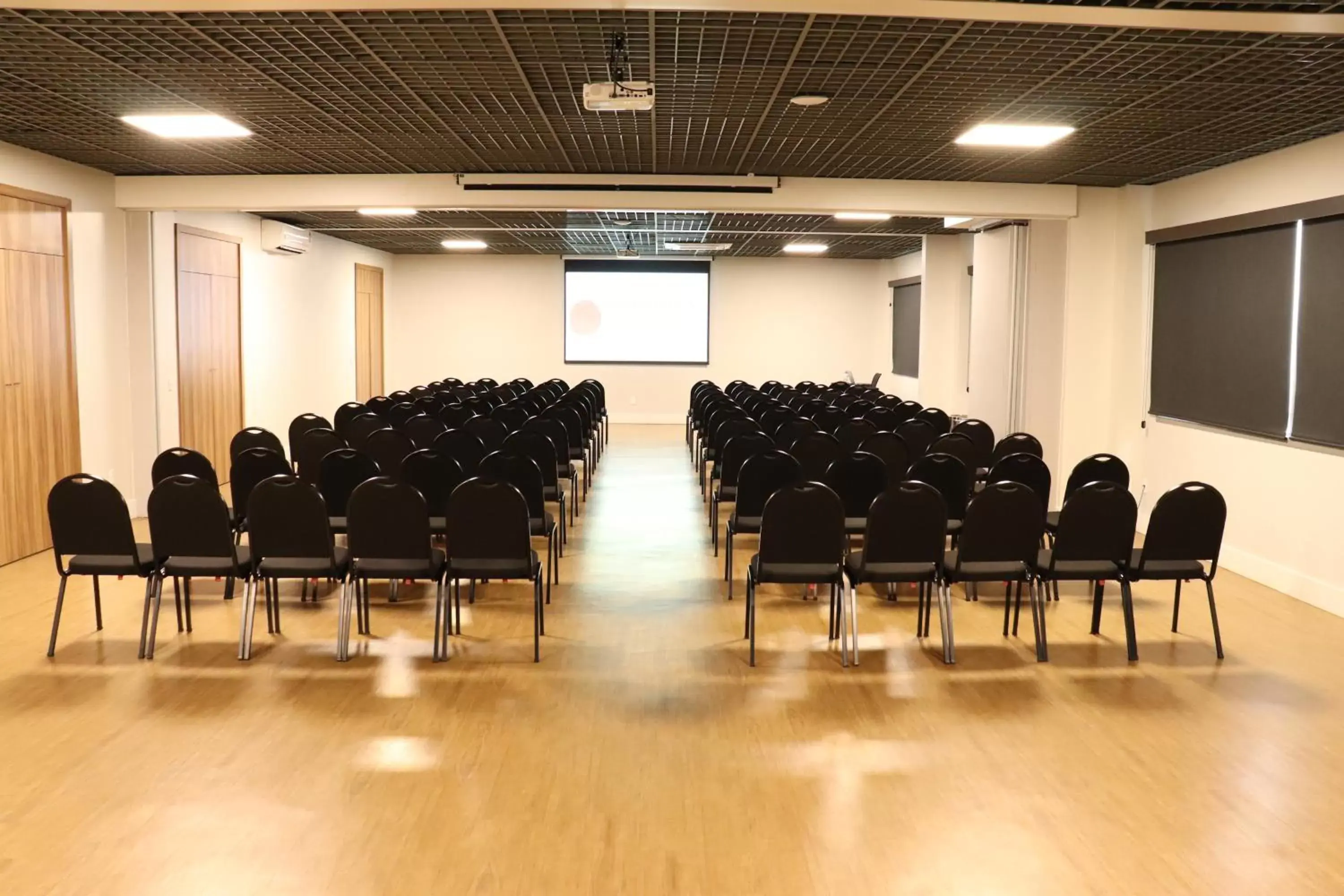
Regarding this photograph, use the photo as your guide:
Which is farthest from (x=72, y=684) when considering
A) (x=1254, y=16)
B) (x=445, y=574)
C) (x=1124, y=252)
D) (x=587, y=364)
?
(x=587, y=364)

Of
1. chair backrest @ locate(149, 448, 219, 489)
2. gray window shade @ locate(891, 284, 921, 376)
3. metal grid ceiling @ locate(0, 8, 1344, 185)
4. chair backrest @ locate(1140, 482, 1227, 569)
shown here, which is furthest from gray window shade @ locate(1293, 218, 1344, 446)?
gray window shade @ locate(891, 284, 921, 376)

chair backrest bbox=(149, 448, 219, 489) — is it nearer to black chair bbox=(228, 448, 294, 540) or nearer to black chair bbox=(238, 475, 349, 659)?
black chair bbox=(228, 448, 294, 540)

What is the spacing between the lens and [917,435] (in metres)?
9.95

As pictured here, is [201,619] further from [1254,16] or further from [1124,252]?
[1124,252]

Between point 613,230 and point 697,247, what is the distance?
10.7 ft

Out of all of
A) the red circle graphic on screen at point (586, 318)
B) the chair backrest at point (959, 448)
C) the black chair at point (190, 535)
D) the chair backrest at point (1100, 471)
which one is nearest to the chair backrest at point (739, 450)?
Result: the chair backrest at point (959, 448)

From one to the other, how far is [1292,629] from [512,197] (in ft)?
25.6

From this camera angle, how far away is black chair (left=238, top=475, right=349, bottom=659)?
5.93 meters

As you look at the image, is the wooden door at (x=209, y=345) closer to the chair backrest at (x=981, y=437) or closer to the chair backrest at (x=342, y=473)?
the chair backrest at (x=342, y=473)

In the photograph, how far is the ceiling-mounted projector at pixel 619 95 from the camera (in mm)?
5707

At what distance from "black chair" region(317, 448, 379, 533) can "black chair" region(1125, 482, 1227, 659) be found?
15.8 feet

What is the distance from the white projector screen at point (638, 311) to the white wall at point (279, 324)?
14.3 feet

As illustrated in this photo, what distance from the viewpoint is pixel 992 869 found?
3752 mm

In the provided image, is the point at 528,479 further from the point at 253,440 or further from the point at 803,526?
the point at 253,440
